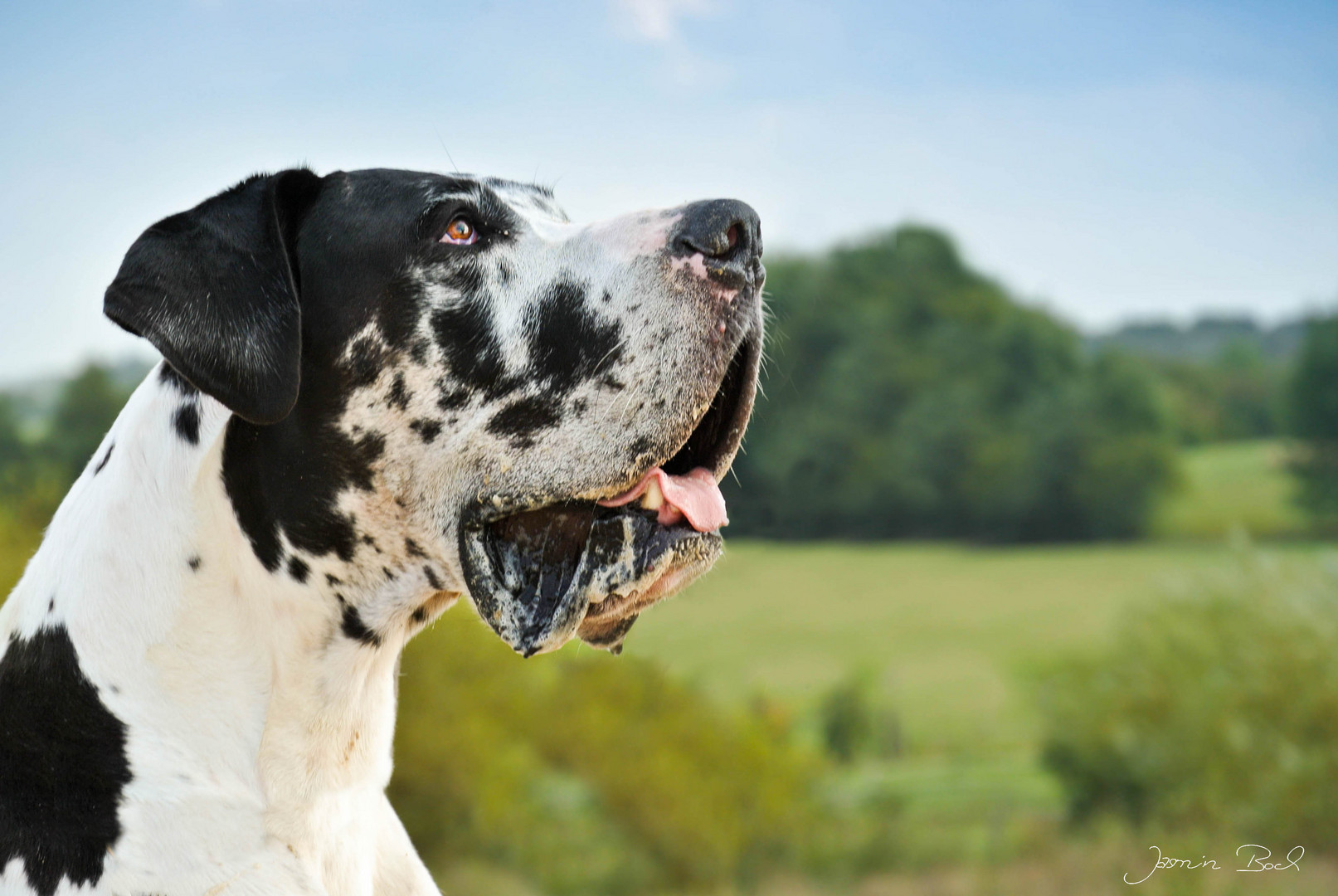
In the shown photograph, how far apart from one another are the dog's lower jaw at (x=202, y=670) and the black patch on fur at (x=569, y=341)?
2.25 ft

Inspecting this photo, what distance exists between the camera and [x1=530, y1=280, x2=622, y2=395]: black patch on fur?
7.78 feet

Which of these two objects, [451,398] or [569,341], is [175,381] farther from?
[569,341]

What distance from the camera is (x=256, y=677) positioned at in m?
2.46

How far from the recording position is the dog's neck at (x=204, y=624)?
2400 mm

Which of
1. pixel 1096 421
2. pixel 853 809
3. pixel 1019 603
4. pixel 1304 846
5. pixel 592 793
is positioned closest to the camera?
pixel 592 793

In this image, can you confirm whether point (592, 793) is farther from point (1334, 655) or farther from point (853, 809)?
point (1334, 655)

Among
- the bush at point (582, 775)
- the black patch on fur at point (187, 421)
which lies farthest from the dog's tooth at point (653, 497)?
the bush at point (582, 775)

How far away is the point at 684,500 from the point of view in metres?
2.49

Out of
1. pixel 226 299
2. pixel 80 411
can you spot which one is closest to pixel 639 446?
pixel 226 299

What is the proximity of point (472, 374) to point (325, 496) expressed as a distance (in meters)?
0.42

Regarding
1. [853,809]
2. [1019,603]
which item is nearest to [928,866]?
[853,809]

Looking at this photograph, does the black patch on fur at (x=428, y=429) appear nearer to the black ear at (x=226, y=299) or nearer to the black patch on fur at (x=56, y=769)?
the black ear at (x=226, y=299)

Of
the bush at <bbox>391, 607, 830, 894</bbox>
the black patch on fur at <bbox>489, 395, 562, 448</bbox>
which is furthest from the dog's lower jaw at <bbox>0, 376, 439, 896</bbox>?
the bush at <bbox>391, 607, 830, 894</bbox>

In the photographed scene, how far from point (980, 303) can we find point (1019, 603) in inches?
408
